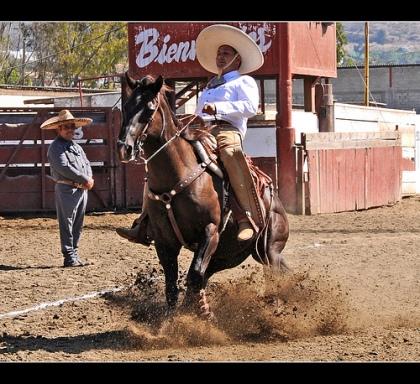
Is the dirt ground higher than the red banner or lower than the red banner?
lower

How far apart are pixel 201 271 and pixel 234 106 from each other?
1427mm

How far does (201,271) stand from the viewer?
7.21 metres

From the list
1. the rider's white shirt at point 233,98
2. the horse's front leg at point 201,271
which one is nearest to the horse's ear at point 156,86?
the rider's white shirt at point 233,98

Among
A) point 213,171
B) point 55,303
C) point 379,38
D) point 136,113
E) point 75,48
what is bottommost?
point 55,303

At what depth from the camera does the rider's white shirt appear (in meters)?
7.68

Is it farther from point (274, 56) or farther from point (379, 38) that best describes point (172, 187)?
point (379, 38)

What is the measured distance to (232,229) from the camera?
780cm

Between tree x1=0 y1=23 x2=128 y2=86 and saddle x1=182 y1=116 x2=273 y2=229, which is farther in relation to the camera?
tree x1=0 y1=23 x2=128 y2=86

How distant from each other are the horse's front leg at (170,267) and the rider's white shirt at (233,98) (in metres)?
1.19

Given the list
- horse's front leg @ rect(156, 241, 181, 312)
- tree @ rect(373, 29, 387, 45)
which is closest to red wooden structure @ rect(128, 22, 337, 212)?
horse's front leg @ rect(156, 241, 181, 312)

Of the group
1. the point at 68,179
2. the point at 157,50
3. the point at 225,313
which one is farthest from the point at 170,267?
the point at 157,50

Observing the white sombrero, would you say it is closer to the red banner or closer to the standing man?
the standing man

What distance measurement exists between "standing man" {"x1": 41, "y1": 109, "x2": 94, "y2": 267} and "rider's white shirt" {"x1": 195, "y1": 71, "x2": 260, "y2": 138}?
151 inches
